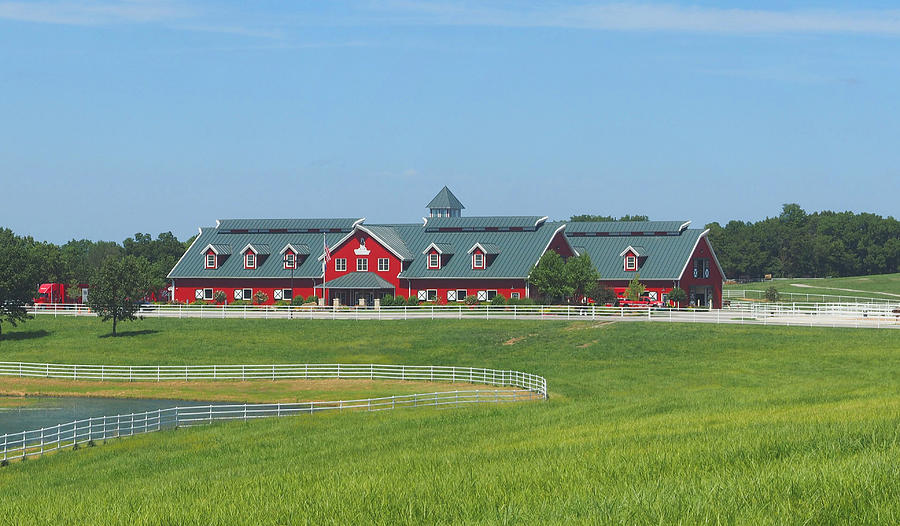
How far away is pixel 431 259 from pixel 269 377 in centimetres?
3555

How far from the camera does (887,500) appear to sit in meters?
10.5

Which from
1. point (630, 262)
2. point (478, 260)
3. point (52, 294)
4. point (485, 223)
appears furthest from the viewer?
point (52, 294)

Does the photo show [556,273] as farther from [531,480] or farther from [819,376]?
[531,480]

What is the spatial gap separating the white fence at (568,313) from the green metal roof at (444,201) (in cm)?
3146

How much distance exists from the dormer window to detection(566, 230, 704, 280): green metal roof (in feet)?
1.35

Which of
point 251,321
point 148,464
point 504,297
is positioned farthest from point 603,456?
point 504,297

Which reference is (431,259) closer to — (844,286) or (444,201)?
(444,201)

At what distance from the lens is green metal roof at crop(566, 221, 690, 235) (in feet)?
310

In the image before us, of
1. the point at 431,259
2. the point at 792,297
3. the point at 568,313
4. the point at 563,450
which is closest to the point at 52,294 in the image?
the point at 431,259

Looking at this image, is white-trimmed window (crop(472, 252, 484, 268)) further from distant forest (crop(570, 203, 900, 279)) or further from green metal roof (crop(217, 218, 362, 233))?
distant forest (crop(570, 203, 900, 279))

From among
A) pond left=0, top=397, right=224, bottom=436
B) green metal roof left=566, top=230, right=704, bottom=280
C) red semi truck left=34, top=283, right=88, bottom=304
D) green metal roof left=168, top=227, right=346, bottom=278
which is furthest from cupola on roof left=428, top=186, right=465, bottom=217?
pond left=0, top=397, right=224, bottom=436

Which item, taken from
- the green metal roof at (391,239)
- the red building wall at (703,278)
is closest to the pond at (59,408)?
the green metal roof at (391,239)

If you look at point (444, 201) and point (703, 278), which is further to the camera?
point (444, 201)

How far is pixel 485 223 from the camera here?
316 feet
